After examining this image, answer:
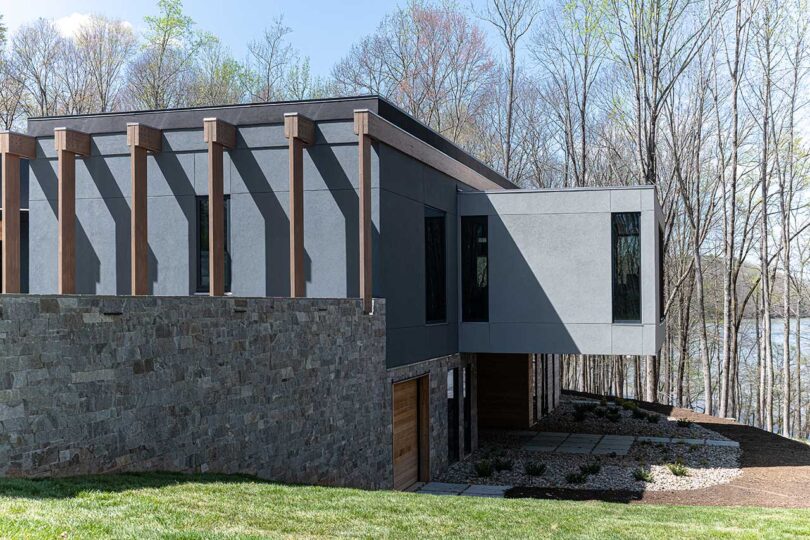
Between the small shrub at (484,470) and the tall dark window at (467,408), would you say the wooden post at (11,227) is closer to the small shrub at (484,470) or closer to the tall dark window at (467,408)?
the small shrub at (484,470)

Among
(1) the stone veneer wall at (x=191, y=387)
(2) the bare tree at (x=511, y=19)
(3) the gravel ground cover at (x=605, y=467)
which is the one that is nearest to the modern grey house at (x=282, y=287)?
(1) the stone veneer wall at (x=191, y=387)

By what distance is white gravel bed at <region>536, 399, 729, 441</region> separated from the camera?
19.2 m

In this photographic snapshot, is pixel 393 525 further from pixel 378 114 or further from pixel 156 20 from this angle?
pixel 156 20

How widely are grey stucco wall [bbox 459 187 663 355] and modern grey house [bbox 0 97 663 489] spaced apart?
0.04m

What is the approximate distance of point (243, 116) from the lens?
42.6 feet

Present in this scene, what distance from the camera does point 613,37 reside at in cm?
2588

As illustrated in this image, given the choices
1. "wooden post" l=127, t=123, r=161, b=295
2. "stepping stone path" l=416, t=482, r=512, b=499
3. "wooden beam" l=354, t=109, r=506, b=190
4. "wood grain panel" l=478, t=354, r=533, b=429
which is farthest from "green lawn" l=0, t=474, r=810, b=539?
"wood grain panel" l=478, t=354, r=533, b=429

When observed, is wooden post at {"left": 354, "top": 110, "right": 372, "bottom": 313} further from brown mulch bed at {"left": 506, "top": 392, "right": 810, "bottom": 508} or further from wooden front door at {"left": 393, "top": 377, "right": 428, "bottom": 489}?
brown mulch bed at {"left": 506, "top": 392, "right": 810, "bottom": 508}

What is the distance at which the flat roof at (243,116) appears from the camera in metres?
12.5

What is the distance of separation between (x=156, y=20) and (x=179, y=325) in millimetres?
26687

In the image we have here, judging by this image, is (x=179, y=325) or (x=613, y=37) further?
(x=613, y=37)

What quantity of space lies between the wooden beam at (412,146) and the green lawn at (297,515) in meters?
5.56

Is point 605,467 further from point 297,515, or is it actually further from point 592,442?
point 297,515

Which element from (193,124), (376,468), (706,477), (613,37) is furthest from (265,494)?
(613,37)
